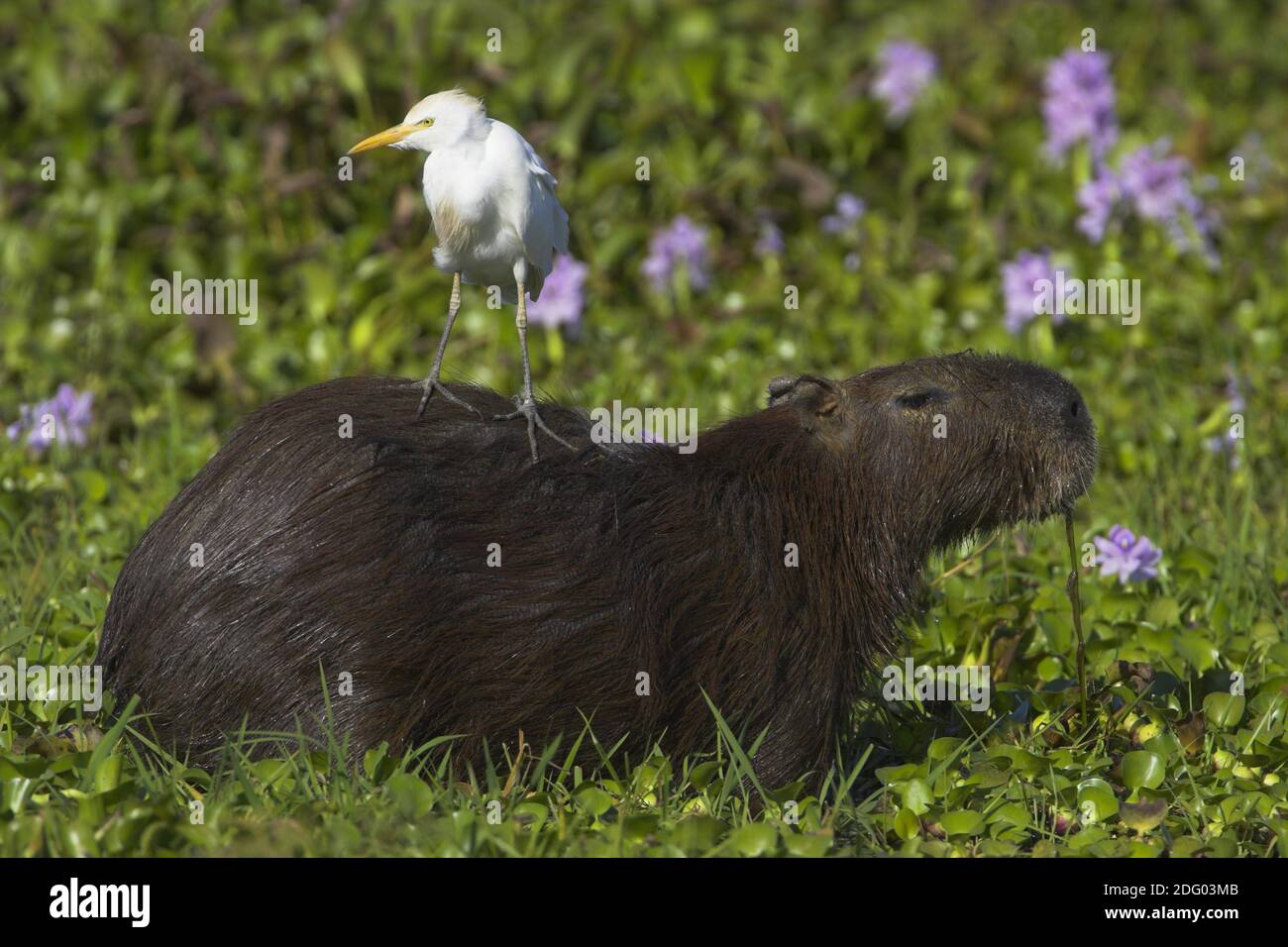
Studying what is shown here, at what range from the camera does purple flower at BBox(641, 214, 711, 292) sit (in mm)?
6695

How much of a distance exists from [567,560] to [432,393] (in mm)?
489

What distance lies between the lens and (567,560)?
3605mm

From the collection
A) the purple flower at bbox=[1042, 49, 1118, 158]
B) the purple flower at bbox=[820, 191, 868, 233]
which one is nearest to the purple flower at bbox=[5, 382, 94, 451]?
the purple flower at bbox=[820, 191, 868, 233]

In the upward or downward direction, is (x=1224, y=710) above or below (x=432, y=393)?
below

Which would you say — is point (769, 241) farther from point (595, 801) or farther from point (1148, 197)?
point (595, 801)

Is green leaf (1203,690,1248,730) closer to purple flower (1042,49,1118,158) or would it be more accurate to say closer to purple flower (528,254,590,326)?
purple flower (528,254,590,326)

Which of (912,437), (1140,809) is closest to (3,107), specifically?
(912,437)

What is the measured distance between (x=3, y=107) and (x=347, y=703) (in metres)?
4.61

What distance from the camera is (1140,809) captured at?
3.59 m

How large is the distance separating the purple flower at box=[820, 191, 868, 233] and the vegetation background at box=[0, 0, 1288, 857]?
0.18 feet

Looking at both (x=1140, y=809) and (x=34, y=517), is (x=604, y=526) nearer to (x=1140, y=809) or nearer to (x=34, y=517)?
(x=1140, y=809)

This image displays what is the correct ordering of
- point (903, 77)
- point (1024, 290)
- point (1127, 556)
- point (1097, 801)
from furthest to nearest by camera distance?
point (903, 77)
point (1024, 290)
point (1127, 556)
point (1097, 801)

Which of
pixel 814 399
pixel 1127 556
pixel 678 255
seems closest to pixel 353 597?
pixel 814 399

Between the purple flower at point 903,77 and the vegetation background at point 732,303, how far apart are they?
0.08 meters
